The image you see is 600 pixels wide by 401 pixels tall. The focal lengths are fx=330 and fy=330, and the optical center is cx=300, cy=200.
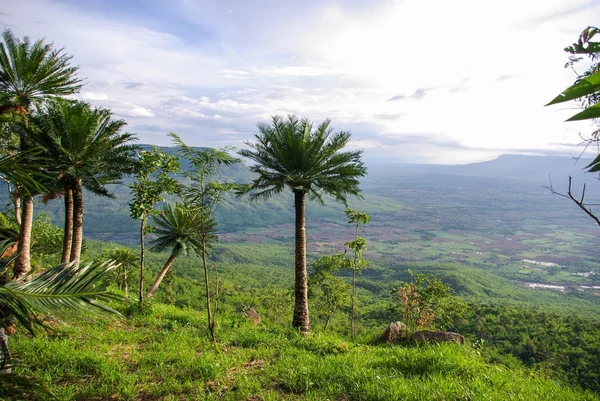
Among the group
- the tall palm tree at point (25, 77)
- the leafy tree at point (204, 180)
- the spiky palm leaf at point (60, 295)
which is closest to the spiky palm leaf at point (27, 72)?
the tall palm tree at point (25, 77)

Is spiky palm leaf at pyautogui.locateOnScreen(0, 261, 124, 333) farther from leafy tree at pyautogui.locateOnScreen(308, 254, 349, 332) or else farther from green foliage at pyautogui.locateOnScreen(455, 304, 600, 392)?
green foliage at pyautogui.locateOnScreen(455, 304, 600, 392)

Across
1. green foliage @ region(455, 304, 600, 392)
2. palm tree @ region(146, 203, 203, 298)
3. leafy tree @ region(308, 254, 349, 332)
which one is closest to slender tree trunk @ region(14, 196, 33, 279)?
palm tree @ region(146, 203, 203, 298)

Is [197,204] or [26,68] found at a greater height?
[26,68]

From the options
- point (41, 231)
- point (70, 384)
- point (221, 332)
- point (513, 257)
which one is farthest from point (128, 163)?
point (513, 257)

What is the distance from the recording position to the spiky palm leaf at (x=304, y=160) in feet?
38.5

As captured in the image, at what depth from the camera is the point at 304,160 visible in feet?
38.6

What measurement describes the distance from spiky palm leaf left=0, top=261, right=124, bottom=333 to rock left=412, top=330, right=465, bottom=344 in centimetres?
756

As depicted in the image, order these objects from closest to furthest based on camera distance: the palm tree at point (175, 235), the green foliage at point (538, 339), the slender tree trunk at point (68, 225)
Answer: the slender tree trunk at point (68, 225) < the palm tree at point (175, 235) < the green foliage at point (538, 339)

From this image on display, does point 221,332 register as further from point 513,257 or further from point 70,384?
point 513,257

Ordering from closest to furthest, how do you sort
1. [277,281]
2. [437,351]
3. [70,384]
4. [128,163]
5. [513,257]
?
[70,384] < [437,351] < [128,163] < [277,281] < [513,257]

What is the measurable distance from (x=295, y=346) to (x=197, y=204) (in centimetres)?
403

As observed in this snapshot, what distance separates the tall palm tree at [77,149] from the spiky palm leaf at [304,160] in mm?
4135

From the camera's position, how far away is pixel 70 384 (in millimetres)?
4652

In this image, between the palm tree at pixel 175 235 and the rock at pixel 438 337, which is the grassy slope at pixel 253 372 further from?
the palm tree at pixel 175 235
